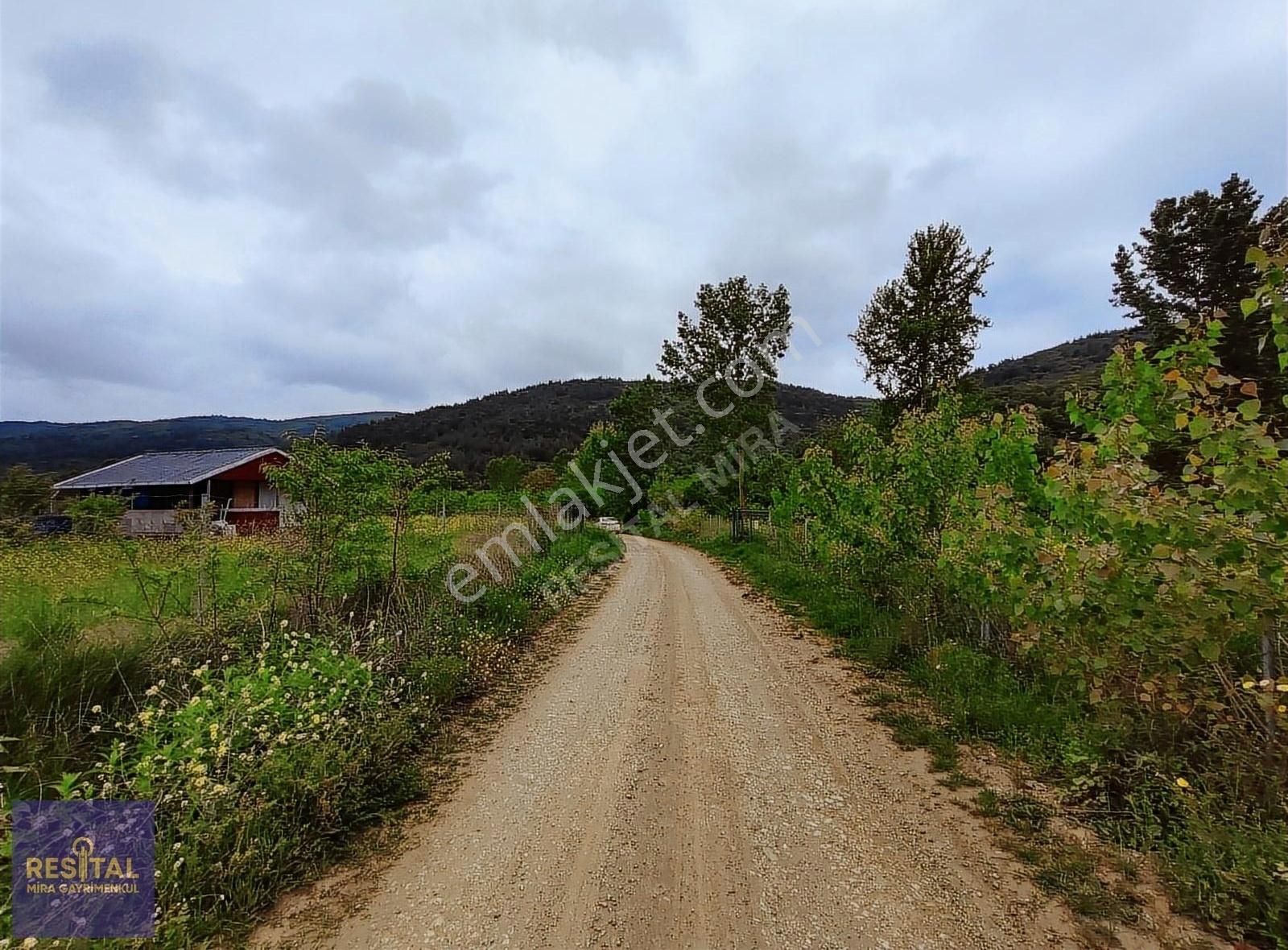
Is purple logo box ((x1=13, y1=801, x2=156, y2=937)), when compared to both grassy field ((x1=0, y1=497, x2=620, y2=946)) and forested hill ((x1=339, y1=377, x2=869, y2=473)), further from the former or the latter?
forested hill ((x1=339, y1=377, x2=869, y2=473))

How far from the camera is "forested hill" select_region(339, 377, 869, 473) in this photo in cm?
5019

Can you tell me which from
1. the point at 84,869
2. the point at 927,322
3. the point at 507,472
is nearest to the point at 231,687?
the point at 84,869

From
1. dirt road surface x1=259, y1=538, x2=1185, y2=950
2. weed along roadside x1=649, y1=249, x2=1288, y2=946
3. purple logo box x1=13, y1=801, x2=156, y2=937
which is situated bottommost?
dirt road surface x1=259, y1=538, x2=1185, y2=950

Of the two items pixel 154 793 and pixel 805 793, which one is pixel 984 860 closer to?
pixel 805 793

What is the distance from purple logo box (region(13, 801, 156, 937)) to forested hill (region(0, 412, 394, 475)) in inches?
145

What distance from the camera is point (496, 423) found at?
61688 mm

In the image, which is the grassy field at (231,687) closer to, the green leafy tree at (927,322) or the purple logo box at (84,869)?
the purple logo box at (84,869)

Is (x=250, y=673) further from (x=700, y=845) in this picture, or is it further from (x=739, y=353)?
(x=739, y=353)

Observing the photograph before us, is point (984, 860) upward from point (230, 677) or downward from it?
downward

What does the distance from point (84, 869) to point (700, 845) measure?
2952 mm

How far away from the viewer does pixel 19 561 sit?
18.9ft

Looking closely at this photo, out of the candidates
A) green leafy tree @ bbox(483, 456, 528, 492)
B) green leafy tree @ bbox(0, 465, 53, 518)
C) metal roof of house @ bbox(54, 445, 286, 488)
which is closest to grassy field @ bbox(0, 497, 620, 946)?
green leafy tree @ bbox(0, 465, 53, 518)

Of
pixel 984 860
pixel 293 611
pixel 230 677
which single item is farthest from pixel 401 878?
pixel 293 611

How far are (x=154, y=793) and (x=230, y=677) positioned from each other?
125 cm
